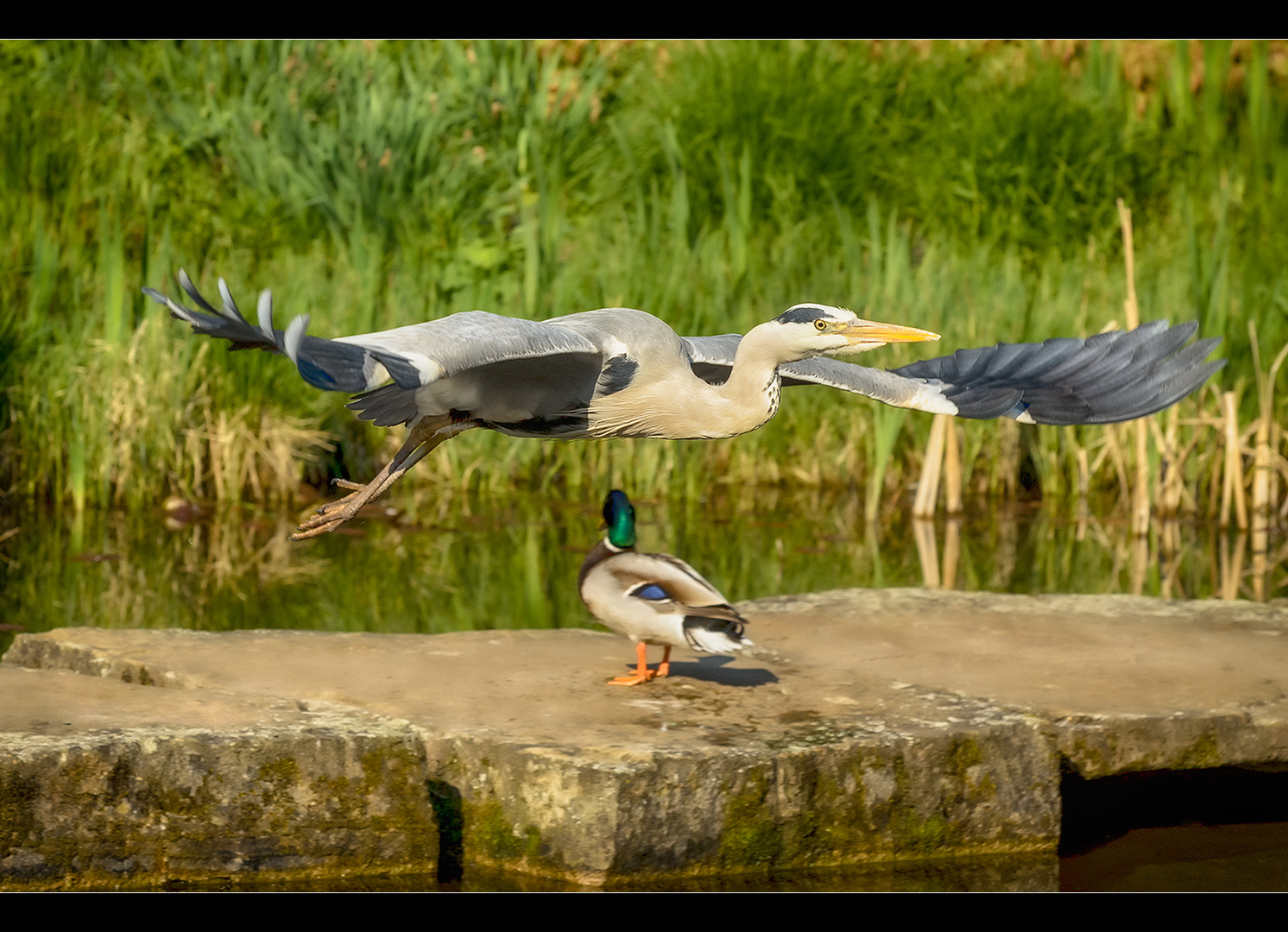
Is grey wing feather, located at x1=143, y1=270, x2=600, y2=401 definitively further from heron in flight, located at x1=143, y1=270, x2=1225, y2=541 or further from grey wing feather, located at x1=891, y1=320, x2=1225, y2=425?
grey wing feather, located at x1=891, y1=320, x2=1225, y2=425

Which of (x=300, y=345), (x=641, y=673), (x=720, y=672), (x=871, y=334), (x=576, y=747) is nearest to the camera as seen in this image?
(x=300, y=345)

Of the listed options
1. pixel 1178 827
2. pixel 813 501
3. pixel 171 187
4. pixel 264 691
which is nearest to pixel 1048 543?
pixel 813 501

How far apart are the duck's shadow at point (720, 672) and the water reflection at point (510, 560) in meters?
1.68

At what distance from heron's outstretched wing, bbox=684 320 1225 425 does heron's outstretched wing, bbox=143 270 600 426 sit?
1025 millimetres

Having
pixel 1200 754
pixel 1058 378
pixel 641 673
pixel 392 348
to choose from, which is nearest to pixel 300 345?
pixel 392 348

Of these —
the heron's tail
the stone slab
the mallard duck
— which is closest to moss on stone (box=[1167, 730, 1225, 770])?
the mallard duck

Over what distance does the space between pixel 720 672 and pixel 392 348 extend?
7.73 feet

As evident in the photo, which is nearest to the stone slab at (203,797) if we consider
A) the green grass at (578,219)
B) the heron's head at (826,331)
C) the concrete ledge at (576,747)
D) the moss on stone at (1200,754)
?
the concrete ledge at (576,747)

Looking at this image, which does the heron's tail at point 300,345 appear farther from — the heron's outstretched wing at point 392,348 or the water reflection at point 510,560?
the water reflection at point 510,560

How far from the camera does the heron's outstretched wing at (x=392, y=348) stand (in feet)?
13.9

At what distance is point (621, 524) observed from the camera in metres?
6.65

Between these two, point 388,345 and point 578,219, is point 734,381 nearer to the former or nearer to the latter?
point 388,345

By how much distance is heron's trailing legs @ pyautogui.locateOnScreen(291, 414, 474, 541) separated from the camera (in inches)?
235

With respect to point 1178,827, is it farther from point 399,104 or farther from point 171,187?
point 171,187
